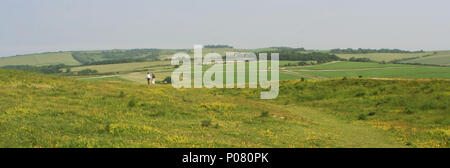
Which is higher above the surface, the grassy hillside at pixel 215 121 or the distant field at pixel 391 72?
the distant field at pixel 391 72

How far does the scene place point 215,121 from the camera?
20.8 m

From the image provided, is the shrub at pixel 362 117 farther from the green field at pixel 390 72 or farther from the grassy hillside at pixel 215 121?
the green field at pixel 390 72

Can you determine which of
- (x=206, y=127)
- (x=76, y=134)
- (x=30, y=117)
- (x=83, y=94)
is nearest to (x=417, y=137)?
(x=206, y=127)

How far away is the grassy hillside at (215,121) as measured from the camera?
1408 cm

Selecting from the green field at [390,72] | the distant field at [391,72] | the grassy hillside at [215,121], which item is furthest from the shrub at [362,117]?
the distant field at [391,72]

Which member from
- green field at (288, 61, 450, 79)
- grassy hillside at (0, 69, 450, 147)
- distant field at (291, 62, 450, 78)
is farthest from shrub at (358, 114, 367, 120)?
distant field at (291, 62, 450, 78)

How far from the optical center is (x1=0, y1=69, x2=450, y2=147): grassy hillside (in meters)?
14.1

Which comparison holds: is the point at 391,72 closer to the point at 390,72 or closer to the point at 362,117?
the point at 390,72

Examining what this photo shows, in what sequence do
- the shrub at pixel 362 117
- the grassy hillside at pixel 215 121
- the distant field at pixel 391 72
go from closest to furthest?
the grassy hillside at pixel 215 121, the shrub at pixel 362 117, the distant field at pixel 391 72

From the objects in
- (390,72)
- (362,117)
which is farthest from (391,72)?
(362,117)

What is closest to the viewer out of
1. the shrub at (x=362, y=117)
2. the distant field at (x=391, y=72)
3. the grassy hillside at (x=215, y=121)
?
the grassy hillside at (x=215, y=121)

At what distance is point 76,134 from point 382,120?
2223 cm
